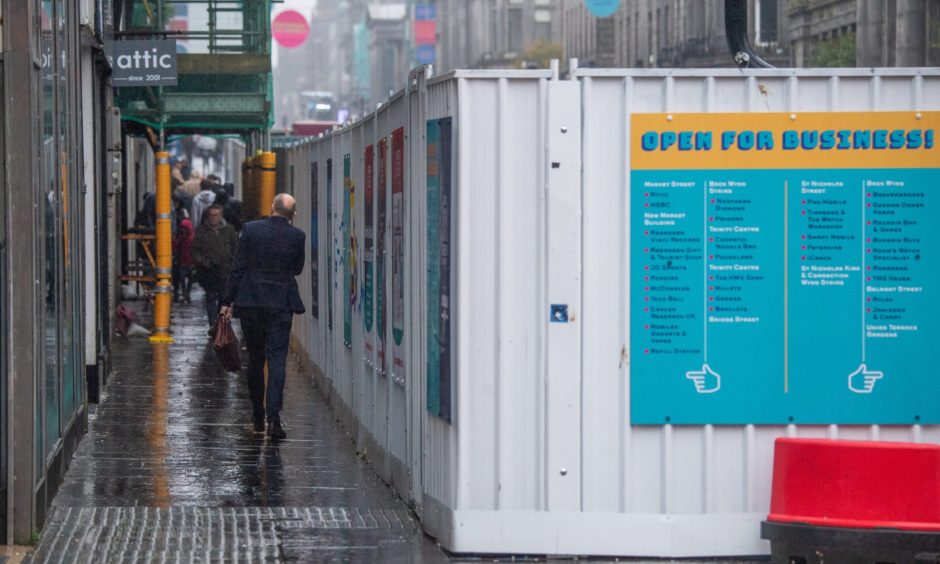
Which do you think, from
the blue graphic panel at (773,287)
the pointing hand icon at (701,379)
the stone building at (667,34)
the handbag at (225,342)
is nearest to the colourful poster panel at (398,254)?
the blue graphic panel at (773,287)

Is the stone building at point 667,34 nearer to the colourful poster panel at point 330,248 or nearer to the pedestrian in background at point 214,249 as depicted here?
the pedestrian in background at point 214,249

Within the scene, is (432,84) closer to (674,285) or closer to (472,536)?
(674,285)

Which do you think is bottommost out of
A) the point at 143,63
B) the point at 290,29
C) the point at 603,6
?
the point at 143,63

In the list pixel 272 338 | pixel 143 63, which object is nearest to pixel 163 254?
pixel 143 63

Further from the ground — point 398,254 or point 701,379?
point 398,254

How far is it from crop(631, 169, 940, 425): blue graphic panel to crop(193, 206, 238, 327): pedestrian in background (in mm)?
12976

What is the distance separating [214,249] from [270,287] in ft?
28.1

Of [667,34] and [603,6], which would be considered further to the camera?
[667,34]

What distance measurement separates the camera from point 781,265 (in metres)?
8.66

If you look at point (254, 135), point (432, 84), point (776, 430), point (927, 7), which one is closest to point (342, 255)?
point (432, 84)

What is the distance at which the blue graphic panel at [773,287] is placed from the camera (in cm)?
862

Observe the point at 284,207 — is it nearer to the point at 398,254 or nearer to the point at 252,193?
the point at 398,254

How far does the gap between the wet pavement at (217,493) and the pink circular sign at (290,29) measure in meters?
29.7

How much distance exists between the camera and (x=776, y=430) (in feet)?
28.6
